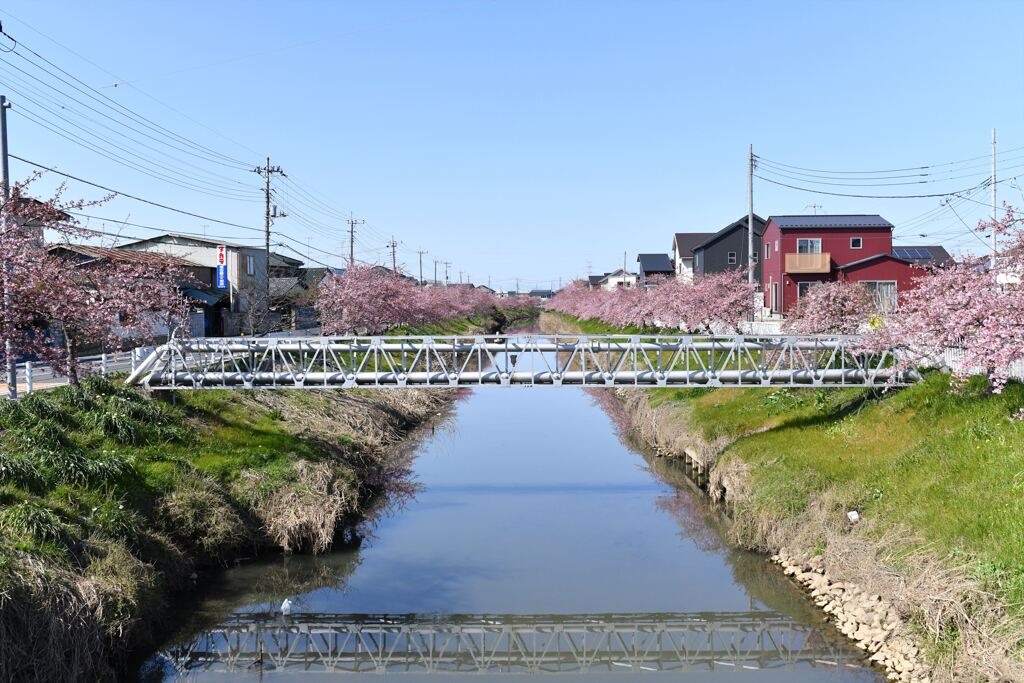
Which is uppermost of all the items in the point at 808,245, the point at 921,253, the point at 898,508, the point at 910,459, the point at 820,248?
the point at 921,253

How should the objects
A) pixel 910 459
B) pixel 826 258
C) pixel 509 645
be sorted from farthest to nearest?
pixel 826 258 → pixel 910 459 → pixel 509 645

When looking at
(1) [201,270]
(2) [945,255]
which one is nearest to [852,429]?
(1) [201,270]

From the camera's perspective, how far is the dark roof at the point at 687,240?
96.9 metres

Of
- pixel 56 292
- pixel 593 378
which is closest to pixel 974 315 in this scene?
pixel 593 378

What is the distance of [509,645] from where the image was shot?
16672 millimetres

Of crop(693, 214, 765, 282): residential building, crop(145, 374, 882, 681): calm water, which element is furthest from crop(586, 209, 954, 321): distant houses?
crop(145, 374, 882, 681): calm water

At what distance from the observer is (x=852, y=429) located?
23766mm

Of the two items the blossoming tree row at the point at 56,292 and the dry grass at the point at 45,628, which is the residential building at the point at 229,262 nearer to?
the blossoming tree row at the point at 56,292

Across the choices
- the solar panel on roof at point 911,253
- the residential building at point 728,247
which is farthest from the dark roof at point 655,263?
the solar panel on roof at point 911,253

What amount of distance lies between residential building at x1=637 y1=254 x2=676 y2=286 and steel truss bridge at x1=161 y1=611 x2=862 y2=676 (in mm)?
89498

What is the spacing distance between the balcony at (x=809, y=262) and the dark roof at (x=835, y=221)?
2425 millimetres

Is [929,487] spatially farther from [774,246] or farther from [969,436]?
[774,246]

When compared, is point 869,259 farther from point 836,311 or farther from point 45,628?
point 45,628

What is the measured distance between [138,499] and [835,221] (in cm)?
4803
